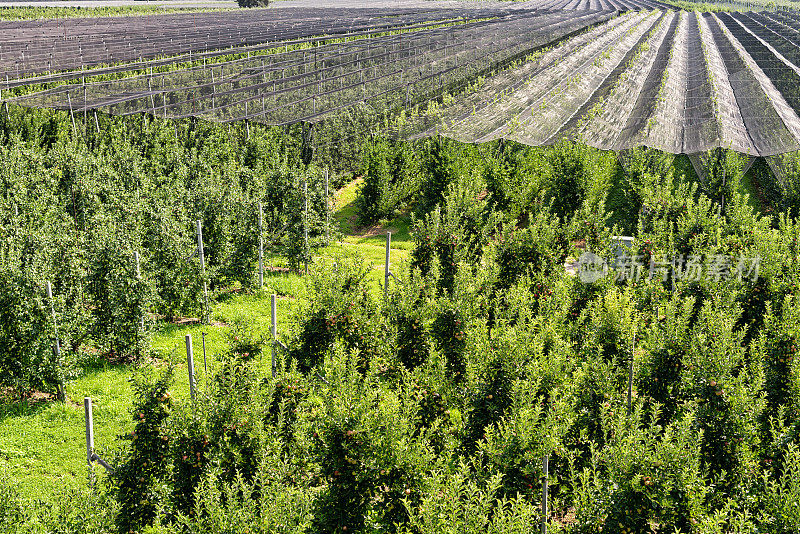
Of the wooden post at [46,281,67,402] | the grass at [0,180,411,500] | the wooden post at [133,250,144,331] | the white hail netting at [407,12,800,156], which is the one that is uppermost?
the white hail netting at [407,12,800,156]

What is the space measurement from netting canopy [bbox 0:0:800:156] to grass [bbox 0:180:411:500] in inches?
424

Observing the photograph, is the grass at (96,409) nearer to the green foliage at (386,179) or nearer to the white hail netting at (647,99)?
the green foliage at (386,179)

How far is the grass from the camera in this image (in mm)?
9992

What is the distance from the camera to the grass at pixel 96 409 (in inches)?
393

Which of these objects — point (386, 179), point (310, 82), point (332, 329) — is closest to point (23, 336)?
point (332, 329)

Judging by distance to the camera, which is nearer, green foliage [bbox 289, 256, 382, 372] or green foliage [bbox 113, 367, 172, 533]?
green foliage [bbox 113, 367, 172, 533]

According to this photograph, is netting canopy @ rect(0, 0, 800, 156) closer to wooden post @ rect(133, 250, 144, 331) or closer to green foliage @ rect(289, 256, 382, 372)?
wooden post @ rect(133, 250, 144, 331)

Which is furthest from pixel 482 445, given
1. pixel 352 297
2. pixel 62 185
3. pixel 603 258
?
pixel 62 185

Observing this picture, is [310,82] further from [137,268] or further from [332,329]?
[332,329]

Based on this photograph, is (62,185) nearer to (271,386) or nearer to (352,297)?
(352,297)

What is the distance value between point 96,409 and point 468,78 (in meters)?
28.4

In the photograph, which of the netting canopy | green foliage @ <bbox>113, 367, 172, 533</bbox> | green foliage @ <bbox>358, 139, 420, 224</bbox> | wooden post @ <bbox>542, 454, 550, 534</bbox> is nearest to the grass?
green foliage @ <bbox>113, 367, 172, 533</bbox>

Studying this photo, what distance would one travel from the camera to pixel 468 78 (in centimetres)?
3556

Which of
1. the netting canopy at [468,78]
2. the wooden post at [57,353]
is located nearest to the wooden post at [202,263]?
the wooden post at [57,353]
